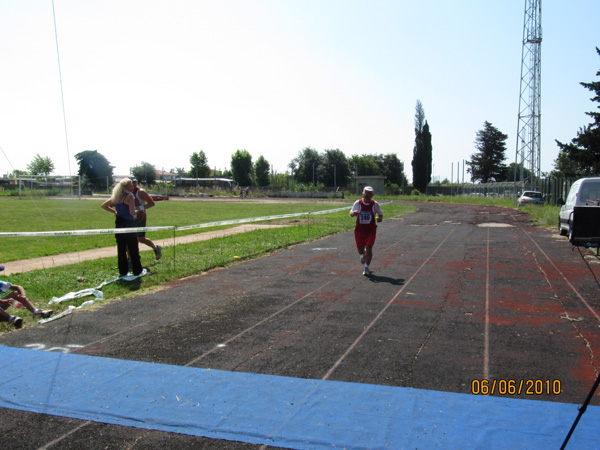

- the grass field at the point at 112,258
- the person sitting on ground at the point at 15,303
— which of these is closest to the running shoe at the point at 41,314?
the person sitting on ground at the point at 15,303

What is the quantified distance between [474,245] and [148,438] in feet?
40.5

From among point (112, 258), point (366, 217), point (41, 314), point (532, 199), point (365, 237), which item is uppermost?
point (366, 217)

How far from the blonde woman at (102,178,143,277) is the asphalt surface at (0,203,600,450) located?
0.89m

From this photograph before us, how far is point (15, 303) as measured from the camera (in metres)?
6.39

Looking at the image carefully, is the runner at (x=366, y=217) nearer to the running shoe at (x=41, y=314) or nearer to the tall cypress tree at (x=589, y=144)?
the running shoe at (x=41, y=314)

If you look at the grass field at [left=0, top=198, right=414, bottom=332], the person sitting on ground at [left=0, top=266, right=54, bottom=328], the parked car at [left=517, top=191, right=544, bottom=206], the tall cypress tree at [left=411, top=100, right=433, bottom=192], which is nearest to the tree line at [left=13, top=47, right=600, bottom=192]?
the tall cypress tree at [left=411, top=100, right=433, bottom=192]

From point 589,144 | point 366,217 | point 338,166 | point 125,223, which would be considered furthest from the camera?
point 338,166

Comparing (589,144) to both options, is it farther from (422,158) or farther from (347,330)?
(422,158)

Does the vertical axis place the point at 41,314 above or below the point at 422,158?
below

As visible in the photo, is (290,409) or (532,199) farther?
(532,199)

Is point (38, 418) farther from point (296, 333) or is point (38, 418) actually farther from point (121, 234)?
point (121, 234)

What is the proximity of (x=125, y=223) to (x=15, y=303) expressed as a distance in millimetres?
3067

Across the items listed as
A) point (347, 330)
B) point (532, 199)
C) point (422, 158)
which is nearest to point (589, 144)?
point (532, 199)
